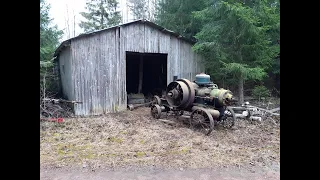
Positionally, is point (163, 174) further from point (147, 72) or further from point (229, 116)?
point (147, 72)

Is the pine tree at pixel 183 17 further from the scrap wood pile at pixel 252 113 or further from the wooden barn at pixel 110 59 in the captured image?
the scrap wood pile at pixel 252 113

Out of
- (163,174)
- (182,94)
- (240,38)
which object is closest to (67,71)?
(182,94)

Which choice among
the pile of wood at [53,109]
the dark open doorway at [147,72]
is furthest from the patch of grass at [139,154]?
the dark open doorway at [147,72]

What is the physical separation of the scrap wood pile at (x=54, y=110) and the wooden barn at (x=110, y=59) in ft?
1.56

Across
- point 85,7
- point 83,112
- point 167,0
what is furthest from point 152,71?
point 85,7

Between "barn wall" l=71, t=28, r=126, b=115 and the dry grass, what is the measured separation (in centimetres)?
130

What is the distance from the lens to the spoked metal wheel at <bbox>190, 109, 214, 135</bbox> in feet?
23.2

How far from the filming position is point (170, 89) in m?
8.73

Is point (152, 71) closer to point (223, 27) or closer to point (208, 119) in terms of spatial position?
point (223, 27)

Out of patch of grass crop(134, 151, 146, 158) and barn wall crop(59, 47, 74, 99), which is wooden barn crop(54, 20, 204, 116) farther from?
patch of grass crop(134, 151, 146, 158)

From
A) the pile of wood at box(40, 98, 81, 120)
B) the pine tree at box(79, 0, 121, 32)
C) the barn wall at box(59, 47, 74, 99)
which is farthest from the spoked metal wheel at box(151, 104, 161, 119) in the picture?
the pine tree at box(79, 0, 121, 32)

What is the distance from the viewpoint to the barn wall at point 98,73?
953 centimetres
